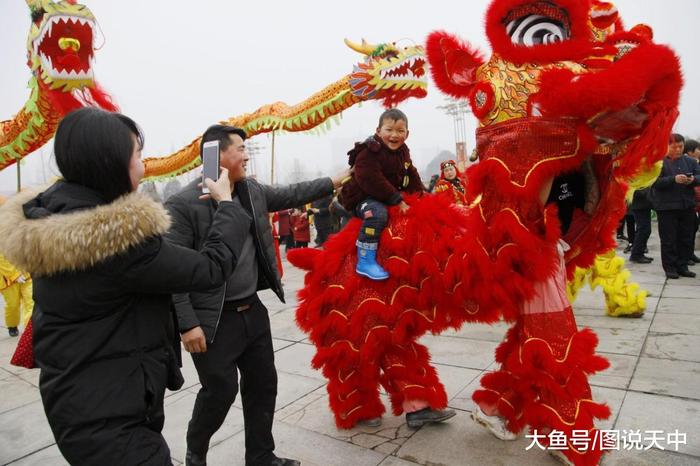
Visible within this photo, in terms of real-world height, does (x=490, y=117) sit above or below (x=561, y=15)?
below

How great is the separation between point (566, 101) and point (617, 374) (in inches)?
90.4

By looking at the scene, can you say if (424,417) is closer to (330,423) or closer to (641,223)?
(330,423)

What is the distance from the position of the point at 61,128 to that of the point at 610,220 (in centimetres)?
249

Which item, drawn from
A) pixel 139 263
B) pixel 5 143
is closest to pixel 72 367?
pixel 139 263

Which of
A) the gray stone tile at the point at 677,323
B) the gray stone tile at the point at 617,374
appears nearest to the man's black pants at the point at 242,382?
the gray stone tile at the point at 617,374

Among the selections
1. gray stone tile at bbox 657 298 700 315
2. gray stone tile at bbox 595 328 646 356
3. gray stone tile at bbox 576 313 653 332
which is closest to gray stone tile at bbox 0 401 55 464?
gray stone tile at bbox 595 328 646 356

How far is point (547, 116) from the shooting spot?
7.11ft

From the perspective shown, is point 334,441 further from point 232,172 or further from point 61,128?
point 61,128

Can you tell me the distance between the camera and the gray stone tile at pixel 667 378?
3055 mm

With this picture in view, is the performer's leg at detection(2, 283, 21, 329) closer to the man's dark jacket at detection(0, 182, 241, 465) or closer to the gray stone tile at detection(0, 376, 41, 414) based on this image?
the gray stone tile at detection(0, 376, 41, 414)

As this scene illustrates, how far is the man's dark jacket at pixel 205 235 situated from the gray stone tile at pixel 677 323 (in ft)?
12.0

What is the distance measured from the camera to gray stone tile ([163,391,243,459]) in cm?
292

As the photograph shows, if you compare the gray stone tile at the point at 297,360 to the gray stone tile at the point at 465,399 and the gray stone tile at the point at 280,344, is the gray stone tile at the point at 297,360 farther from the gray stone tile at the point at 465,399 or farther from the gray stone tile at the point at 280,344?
the gray stone tile at the point at 465,399

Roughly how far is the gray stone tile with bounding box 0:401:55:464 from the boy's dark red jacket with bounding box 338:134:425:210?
8.07ft
